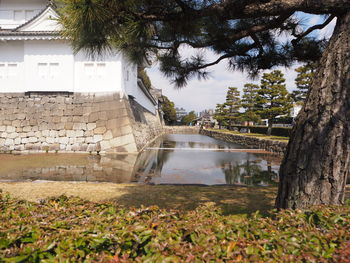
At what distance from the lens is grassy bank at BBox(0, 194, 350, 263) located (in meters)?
1.11

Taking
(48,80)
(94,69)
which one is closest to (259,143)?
(94,69)

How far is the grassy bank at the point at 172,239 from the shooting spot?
1111 mm

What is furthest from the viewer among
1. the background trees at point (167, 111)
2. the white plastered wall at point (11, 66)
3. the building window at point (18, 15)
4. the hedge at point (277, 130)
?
the background trees at point (167, 111)

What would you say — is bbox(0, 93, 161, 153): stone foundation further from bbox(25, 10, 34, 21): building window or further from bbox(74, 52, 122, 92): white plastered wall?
bbox(25, 10, 34, 21): building window

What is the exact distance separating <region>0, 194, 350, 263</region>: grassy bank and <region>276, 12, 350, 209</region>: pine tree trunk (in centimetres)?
59

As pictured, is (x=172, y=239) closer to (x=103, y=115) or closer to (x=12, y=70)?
(x=103, y=115)

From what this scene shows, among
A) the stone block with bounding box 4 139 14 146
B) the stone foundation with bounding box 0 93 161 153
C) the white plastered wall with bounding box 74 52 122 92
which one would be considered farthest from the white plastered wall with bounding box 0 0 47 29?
the stone block with bounding box 4 139 14 146

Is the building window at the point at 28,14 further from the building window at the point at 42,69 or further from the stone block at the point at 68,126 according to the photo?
the stone block at the point at 68,126

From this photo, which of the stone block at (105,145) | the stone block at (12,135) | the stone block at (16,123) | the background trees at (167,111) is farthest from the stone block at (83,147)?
the background trees at (167,111)

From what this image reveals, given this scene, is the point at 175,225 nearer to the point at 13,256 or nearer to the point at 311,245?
the point at 311,245

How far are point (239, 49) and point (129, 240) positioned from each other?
3455 mm

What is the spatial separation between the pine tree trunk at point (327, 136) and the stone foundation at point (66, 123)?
8622 millimetres

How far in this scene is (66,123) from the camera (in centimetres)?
1091

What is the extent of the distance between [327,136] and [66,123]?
430 inches
